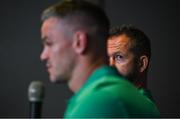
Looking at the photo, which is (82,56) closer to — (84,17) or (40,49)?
(84,17)

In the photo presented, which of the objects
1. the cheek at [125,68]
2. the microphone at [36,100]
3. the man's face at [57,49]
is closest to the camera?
the man's face at [57,49]

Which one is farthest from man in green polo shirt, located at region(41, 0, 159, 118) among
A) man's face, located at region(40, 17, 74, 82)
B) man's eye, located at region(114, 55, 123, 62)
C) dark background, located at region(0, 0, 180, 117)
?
dark background, located at region(0, 0, 180, 117)

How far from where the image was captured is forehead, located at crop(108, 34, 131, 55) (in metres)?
1.98

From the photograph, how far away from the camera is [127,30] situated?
206cm

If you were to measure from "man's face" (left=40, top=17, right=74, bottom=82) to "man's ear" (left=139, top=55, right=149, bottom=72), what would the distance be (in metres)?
0.81

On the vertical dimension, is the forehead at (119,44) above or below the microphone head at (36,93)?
above

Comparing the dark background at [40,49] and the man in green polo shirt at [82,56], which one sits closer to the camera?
the man in green polo shirt at [82,56]

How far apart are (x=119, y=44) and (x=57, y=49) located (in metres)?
0.82

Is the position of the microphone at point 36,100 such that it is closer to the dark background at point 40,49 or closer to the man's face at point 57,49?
the man's face at point 57,49

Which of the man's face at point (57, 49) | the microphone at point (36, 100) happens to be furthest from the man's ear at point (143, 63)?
the man's face at point (57, 49)

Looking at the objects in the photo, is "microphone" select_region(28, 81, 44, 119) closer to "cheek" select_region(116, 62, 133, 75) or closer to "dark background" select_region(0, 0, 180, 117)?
"cheek" select_region(116, 62, 133, 75)

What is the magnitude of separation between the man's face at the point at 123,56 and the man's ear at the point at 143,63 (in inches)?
1.3

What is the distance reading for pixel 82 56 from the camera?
118 centimetres

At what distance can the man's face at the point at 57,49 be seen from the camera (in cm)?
120
